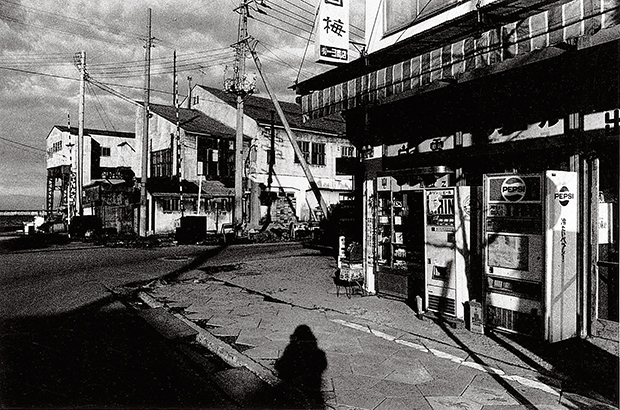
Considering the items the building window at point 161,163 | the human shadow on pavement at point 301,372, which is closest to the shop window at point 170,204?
the building window at point 161,163

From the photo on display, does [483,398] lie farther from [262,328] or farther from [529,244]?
[262,328]

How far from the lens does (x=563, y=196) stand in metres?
6.42

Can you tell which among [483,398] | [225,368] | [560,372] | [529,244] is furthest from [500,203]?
[225,368]

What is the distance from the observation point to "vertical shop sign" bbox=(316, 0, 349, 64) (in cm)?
1107

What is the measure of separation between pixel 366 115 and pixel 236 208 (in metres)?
15.8

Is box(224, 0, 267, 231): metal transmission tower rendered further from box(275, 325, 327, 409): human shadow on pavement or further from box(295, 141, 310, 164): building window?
box(275, 325, 327, 409): human shadow on pavement

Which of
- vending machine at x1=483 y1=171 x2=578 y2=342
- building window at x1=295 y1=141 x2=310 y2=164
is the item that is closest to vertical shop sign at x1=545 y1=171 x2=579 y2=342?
vending machine at x1=483 y1=171 x2=578 y2=342

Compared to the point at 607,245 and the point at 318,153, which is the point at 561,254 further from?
the point at 318,153

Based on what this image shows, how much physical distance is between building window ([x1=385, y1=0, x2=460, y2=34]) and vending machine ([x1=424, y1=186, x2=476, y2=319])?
4173 millimetres

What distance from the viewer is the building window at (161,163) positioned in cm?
3146

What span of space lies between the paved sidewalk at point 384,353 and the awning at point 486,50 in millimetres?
3889

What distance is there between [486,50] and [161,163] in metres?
28.6

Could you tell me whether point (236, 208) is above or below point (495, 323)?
above

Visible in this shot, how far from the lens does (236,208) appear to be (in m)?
25.6
